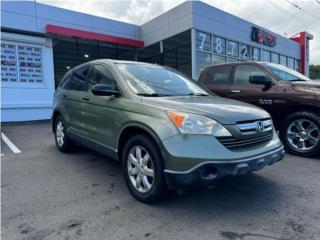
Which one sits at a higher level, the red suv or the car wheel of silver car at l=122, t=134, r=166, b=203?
the red suv

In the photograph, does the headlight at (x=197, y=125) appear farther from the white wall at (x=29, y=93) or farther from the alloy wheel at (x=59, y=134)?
the white wall at (x=29, y=93)

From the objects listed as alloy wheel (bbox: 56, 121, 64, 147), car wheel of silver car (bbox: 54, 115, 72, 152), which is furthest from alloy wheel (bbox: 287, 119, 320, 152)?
alloy wheel (bbox: 56, 121, 64, 147)

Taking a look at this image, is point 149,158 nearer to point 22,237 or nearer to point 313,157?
point 22,237

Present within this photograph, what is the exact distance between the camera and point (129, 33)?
14156 millimetres

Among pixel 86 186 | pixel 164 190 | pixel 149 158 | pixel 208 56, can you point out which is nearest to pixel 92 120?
pixel 86 186

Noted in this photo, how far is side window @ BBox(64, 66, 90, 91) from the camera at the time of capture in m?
4.22

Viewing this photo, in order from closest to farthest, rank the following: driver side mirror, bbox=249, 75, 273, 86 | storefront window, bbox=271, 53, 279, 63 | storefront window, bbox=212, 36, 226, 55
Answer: driver side mirror, bbox=249, 75, 273, 86
storefront window, bbox=212, 36, 226, 55
storefront window, bbox=271, 53, 279, 63

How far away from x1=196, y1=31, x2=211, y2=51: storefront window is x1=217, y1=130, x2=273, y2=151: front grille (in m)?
10.0

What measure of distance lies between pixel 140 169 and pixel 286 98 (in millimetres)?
3382

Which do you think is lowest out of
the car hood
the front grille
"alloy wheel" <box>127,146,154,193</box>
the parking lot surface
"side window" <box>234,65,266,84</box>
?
the parking lot surface

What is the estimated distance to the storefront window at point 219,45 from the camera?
13250 millimetres

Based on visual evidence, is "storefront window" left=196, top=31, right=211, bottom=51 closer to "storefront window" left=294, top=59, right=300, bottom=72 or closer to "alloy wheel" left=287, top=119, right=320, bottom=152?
"alloy wheel" left=287, top=119, right=320, bottom=152

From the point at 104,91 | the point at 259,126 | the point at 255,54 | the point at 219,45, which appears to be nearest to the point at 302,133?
the point at 259,126

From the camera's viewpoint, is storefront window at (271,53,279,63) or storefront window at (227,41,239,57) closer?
storefront window at (227,41,239,57)
